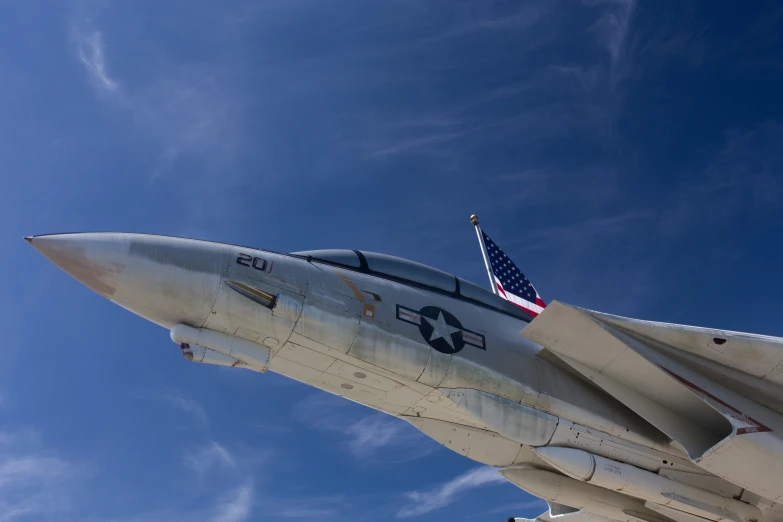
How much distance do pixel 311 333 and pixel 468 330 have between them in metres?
2.58

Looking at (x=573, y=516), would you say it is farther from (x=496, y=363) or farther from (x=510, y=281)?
(x=510, y=281)

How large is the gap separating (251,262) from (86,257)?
6.86ft

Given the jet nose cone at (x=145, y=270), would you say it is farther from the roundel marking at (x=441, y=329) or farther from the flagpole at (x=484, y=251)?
the flagpole at (x=484, y=251)

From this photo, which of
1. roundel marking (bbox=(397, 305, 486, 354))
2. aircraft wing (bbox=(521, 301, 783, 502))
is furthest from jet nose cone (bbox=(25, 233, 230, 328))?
aircraft wing (bbox=(521, 301, 783, 502))

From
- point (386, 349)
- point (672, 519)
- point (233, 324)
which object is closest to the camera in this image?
point (233, 324)

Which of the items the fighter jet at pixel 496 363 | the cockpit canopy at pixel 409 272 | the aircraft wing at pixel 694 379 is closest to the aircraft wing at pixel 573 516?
the fighter jet at pixel 496 363

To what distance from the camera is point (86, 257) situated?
29.9 ft

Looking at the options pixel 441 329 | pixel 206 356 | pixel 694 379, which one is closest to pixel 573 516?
pixel 694 379

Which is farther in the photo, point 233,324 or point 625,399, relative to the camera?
point 625,399

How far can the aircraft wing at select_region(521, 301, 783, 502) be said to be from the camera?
10477 mm

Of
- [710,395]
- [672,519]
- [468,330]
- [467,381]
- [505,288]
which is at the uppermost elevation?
[505,288]

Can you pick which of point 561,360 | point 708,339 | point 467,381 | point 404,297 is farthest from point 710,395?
point 404,297

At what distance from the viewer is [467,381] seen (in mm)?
10734

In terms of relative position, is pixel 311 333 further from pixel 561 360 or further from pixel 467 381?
pixel 561 360
